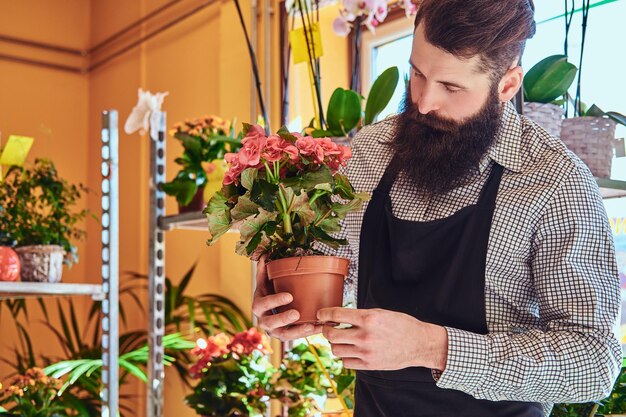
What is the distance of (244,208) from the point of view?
4.17 feet

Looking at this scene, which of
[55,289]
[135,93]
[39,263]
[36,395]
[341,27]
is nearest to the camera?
[55,289]

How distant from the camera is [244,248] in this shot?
1303 mm

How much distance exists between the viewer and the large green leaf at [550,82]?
1.93 m

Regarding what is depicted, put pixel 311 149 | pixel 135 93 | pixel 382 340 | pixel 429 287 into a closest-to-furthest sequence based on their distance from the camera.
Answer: pixel 382 340 → pixel 311 149 → pixel 429 287 → pixel 135 93

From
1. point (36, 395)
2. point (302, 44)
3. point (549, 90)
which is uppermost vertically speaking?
point (302, 44)

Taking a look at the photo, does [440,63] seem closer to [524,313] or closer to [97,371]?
[524,313]

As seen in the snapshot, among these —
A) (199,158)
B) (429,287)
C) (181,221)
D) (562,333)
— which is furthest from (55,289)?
(562,333)

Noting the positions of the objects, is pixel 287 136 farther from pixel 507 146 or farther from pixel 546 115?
pixel 546 115

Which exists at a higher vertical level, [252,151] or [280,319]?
[252,151]

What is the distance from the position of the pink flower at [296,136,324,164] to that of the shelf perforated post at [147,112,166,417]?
1370mm

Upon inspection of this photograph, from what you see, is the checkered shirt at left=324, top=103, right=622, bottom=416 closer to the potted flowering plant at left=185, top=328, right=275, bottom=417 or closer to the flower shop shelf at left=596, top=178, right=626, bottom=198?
the flower shop shelf at left=596, top=178, right=626, bottom=198

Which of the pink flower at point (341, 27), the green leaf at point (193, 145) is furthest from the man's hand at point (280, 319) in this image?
the green leaf at point (193, 145)

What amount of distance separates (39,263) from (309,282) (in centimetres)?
135

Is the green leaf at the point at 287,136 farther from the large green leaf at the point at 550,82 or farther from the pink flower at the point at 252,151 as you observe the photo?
the large green leaf at the point at 550,82
